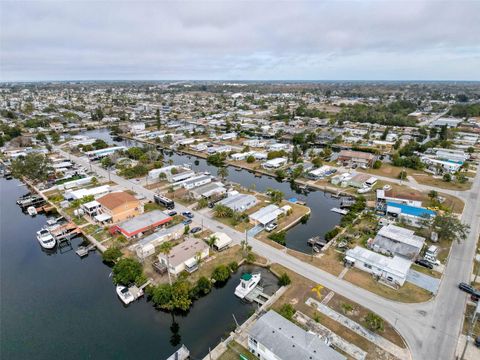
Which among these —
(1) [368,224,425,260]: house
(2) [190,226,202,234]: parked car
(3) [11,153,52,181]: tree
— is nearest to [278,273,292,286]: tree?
(1) [368,224,425,260]: house

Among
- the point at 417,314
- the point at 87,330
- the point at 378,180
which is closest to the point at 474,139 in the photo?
the point at 378,180

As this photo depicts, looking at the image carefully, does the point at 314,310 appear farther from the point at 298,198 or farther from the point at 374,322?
the point at 298,198

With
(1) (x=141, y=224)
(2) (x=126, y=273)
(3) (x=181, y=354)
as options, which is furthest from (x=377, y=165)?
(3) (x=181, y=354)

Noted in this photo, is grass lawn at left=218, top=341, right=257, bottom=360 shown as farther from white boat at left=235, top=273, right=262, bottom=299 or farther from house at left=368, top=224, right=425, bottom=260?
house at left=368, top=224, right=425, bottom=260

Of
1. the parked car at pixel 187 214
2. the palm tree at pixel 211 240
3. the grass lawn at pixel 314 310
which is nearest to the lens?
the grass lawn at pixel 314 310

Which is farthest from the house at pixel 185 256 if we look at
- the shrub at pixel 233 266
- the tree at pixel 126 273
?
the shrub at pixel 233 266

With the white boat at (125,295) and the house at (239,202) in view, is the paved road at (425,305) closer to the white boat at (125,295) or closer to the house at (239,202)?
the house at (239,202)
